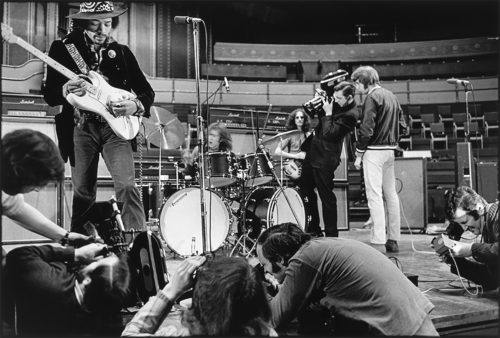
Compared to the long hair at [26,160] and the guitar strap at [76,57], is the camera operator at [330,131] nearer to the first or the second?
the guitar strap at [76,57]

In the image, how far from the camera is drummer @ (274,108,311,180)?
16.2 feet

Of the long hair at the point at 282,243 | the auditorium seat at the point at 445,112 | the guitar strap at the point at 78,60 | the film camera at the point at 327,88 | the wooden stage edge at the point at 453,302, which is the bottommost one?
the wooden stage edge at the point at 453,302

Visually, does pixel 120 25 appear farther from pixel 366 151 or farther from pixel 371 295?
pixel 371 295

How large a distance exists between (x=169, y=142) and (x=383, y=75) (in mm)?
11223

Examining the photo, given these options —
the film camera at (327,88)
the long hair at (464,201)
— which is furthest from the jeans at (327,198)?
the long hair at (464,201)

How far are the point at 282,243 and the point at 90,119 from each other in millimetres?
1180

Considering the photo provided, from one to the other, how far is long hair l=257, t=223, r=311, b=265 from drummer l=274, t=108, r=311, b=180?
9.11 ft

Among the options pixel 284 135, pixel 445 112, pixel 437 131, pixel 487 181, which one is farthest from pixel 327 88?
pixel 445 112

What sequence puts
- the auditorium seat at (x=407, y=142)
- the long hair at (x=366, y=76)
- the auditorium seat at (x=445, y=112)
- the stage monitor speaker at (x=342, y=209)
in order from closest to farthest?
1. the long hair at (x=366, y=76)
2. the stage monitor speaker at (x=342, y=209)
3. the auditorium seat at (x=407, y=142)
4. the auditorium seat at (x=445, y=112)

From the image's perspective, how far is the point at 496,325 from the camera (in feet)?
8.29

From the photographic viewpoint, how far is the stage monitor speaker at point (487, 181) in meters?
6.91

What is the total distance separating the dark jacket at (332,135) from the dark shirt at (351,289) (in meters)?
2.29

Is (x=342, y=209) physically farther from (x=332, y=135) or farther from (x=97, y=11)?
(x=97, y=11)

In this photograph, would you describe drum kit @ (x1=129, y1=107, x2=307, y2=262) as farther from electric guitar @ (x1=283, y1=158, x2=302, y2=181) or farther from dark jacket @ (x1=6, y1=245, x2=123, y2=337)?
dark jacket @ (x1=6, y1=245, x2=123, y2=337)
